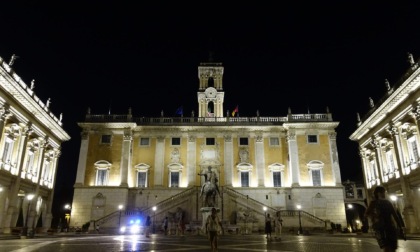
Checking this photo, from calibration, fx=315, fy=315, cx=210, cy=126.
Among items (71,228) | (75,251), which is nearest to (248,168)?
(71,228)

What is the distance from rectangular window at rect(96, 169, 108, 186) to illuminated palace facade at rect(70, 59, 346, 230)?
0.05m

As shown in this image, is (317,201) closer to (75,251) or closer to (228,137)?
(228,137)

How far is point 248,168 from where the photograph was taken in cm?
4091

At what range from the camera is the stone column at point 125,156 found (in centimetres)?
3938

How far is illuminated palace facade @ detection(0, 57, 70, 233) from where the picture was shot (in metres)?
26.8

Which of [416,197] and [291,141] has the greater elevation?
[291,141]

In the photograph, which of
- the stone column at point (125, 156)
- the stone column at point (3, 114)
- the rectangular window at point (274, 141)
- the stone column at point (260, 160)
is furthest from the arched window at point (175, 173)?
the stone column at point (3, 114)

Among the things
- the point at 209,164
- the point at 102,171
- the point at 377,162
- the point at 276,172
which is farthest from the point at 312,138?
the point at 102,171

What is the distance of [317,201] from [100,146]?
28389mm

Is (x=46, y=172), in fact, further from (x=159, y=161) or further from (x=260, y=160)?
(x=260, y=160)

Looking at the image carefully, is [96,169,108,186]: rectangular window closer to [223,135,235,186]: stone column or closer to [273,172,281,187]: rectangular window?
[223,135,235,186]: stone column

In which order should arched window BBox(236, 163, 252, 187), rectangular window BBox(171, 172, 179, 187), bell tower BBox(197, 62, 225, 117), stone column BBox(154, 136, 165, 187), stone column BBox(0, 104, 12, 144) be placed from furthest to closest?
bell tower BBox(197, 62, 225, 117) < arched window BBox(236, 163, 252, 187) < rectangular window BBox(171, 172, 179, 187) < stone column BBox(154, 136, 165, 187) < stone column BBox(0, 104, 12, 144)

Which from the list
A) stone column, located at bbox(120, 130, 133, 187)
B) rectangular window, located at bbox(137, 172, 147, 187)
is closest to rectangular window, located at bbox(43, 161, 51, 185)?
stone column, located at bbox(120, 130, 133, 187)

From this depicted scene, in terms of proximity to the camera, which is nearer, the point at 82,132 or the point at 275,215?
the point at 275,215
